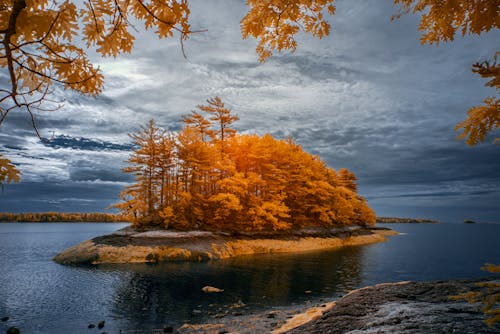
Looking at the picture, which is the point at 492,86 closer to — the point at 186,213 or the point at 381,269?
the point at 381,269

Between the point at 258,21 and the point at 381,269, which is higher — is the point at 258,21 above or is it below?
above

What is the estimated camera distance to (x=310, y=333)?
7.23m

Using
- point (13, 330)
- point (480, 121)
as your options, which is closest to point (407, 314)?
point (480, 121)

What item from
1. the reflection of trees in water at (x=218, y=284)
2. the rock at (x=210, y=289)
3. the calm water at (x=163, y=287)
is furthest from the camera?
the rock at (x=210, y=289)

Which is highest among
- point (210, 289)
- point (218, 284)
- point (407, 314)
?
point (407, 314)

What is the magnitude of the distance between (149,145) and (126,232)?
10.5 meters

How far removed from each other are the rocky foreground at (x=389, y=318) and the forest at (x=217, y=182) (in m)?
21.0

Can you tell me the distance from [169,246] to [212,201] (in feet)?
24.0

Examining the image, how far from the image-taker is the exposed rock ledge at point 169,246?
2772cm

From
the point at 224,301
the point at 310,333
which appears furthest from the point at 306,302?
the point at 310,333

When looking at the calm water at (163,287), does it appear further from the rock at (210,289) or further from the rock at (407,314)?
the rock at (407,314)

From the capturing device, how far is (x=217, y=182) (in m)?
33.1

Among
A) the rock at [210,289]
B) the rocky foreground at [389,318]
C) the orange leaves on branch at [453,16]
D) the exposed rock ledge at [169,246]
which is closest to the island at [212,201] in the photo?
the exposed rock ledge at [169,246]

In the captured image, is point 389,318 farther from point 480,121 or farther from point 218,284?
point 218,284
